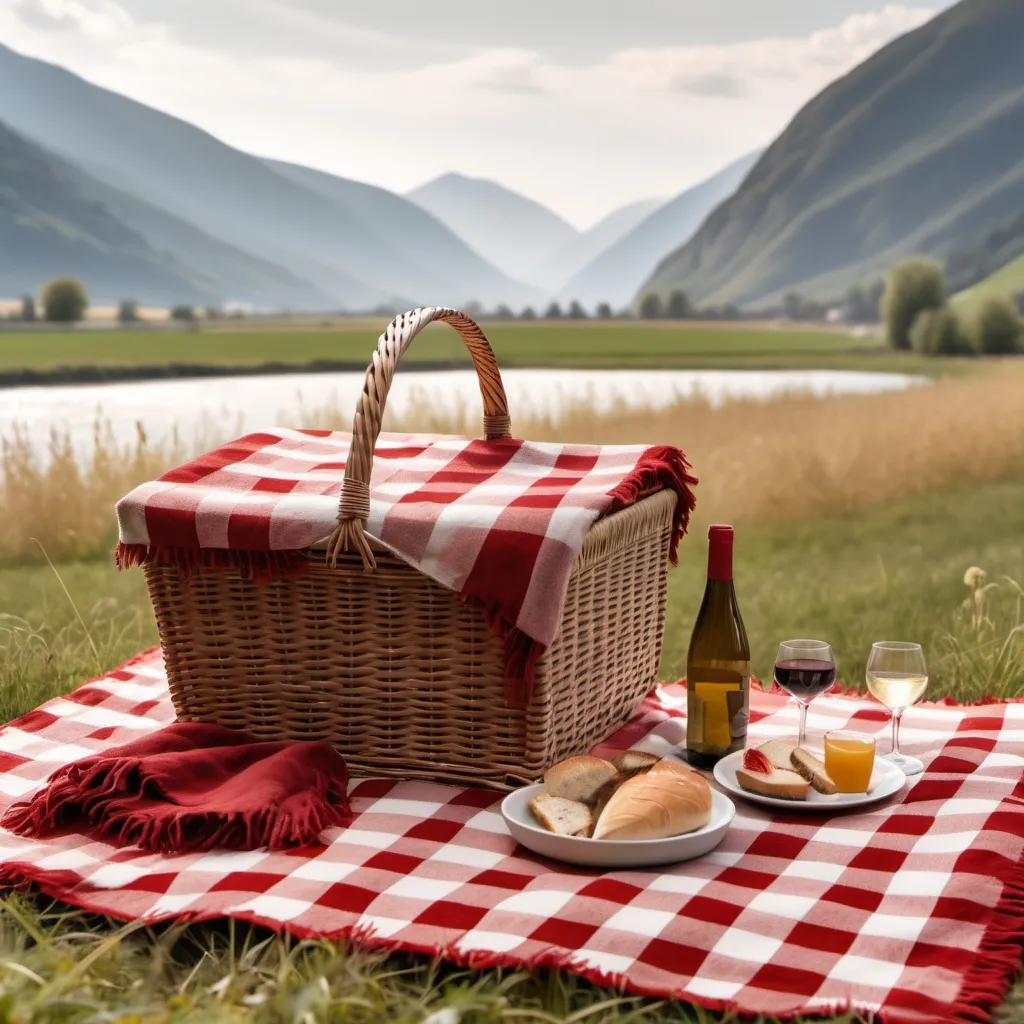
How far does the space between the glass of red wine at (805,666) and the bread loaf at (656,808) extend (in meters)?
0.27

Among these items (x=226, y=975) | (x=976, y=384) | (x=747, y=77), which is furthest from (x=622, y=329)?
(x=226, y=975)

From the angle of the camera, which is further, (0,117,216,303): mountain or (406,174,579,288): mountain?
(406,174,579,288): mountain

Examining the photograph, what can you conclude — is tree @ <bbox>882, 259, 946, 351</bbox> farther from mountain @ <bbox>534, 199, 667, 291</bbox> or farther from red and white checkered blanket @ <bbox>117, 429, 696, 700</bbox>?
red and white checkered blanket @ <bbox>117, 429, 696, 700</bbox>

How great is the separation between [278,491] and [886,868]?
1120 millimetres

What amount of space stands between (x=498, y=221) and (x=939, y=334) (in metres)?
→ 1.79

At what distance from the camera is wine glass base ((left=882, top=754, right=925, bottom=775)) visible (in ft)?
6.59

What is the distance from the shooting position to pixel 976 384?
4695 mm

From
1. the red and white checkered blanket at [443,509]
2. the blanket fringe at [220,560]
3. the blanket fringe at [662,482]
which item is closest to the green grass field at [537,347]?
the red and white checkered blanket at [443,509]

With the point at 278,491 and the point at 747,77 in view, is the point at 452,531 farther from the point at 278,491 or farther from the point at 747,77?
the point at 747,77

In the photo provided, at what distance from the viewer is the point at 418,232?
5.02 m

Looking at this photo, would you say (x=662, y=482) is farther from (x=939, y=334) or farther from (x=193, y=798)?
(x=939, y=334)

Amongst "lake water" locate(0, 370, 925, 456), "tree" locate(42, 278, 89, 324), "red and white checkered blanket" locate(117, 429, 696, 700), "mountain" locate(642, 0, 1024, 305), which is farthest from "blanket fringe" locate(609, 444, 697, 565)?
"mountain" locate(642, 0, 1024, 305)

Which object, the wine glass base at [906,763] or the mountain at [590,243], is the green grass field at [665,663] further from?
the mountain at [590,243]

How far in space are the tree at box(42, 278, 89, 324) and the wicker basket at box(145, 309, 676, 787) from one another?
248 centimetres
